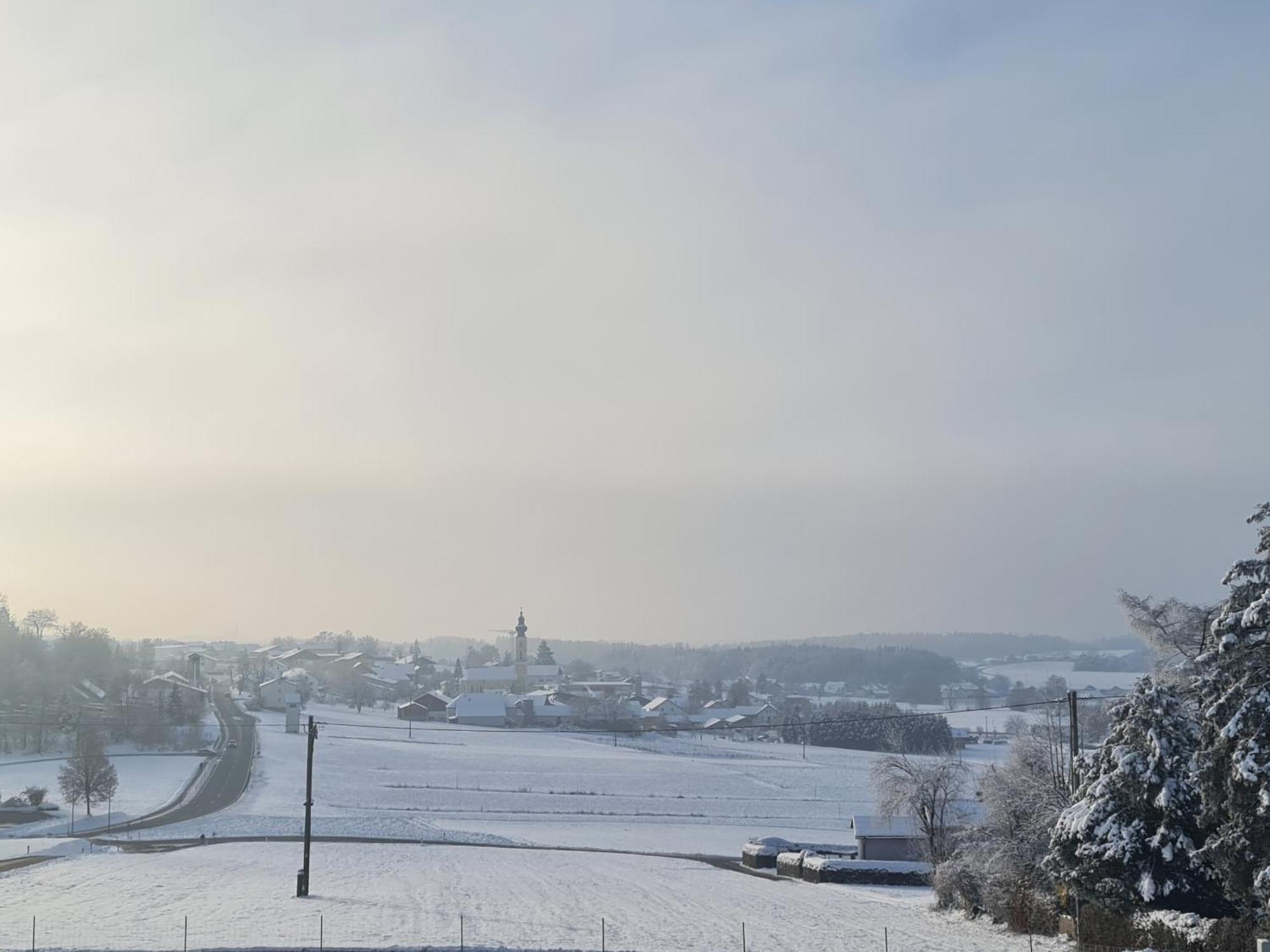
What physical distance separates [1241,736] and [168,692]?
14306 cm

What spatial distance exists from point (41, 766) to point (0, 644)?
62.4 m

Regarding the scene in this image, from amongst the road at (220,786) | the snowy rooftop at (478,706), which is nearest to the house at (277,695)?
the snowy rooftop at (478,706)

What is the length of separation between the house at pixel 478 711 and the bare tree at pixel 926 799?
10189 cm

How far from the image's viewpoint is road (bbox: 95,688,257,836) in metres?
62.6

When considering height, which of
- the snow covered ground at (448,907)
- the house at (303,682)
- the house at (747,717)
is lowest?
the house at (747,717)

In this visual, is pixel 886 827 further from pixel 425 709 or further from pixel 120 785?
pixel 425 709

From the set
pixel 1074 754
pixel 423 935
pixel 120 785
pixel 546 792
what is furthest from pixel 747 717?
pixel 423 935

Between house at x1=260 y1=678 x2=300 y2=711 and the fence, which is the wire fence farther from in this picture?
house at x1=260 y1=678 x2=300 y2=711

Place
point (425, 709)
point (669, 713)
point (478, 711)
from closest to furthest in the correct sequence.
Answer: point (478, 711) < point (425, 709) < point (669, 713)

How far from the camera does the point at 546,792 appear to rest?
8162cm

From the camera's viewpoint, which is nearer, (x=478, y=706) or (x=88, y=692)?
(x=88, y=692)

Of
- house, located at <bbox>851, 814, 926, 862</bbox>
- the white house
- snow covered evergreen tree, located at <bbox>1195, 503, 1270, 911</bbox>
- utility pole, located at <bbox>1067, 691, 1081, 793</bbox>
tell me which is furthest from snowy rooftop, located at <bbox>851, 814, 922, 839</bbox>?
the white house

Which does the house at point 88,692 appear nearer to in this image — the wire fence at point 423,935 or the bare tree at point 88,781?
the bare tree at point 88,781

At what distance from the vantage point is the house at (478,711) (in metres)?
154
